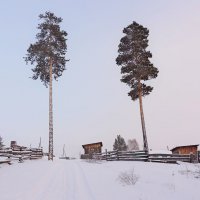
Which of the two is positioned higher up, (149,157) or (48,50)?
(48,50)

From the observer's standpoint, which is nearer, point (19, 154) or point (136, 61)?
point (19, 154)

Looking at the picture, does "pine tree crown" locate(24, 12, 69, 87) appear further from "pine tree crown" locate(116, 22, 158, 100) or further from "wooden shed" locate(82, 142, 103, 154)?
"wooden shed" locate(82, 142, 103, 154)

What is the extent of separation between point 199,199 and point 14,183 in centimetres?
720

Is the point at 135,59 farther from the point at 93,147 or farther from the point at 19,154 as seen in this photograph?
the point at 93,147

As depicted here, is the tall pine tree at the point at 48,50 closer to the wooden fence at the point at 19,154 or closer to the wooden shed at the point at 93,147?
the wooden fence at the point at 19,154

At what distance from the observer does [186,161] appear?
20797 millimetres

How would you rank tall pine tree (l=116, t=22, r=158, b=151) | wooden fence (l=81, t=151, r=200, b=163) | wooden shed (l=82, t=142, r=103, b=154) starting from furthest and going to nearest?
wooden shed (l=82, t=142, r=103, b=154) → tall pine tree (l=116, t=22, r=158, b=151) → wooden fence (l=81, t=151, r=200, b=163)

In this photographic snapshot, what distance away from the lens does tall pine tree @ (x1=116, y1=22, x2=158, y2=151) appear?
86.5ft

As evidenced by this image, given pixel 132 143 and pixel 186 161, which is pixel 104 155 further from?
pixel 132 143

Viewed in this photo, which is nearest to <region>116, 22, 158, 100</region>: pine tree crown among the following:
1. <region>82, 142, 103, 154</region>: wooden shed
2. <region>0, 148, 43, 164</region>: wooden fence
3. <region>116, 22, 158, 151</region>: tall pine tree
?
<region>116, 22, 158, 151</region>: tall pine tree

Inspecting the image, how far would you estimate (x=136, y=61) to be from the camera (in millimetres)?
27328

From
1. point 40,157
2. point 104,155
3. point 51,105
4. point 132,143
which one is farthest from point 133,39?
point 132,143

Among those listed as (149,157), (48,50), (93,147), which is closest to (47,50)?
(48,50)

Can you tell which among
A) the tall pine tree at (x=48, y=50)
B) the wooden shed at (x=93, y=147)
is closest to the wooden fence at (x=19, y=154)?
the tall pine tree at (x=48, y=50)
